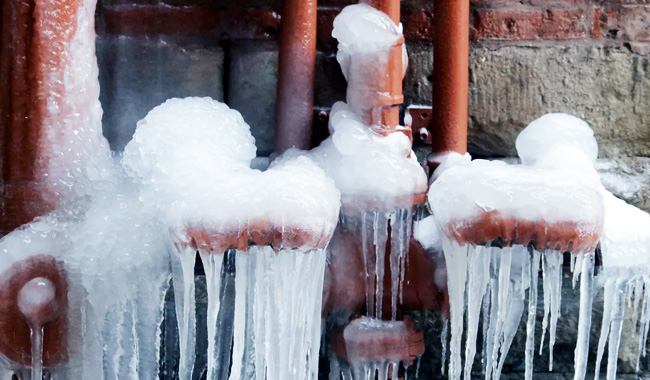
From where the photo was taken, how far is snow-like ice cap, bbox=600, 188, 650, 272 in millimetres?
1518

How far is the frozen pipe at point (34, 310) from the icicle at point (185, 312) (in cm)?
22

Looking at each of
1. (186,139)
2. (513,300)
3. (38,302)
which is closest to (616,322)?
(513,300)

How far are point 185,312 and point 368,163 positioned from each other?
1.49 feet

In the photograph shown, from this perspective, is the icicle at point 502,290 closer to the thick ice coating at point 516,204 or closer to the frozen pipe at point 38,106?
the thick ice coating at point 516,204

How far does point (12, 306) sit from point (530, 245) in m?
0.99

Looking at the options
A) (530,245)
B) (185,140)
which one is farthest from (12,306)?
(530,245)

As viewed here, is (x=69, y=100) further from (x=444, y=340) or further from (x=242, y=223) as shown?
(x=444, y=340)

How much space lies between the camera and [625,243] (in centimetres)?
152

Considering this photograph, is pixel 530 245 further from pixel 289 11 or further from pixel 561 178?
pixel 289 11

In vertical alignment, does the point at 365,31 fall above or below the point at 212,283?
above

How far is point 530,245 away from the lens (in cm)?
143

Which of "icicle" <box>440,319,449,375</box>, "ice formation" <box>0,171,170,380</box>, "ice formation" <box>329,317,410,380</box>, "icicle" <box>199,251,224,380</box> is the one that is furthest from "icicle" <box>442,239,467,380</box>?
"ice formation" <box>0,171,170,380</box>

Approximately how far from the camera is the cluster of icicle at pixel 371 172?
58.2 inches

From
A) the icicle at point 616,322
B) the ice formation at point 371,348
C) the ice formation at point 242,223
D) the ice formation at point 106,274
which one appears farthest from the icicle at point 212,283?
the icicle at point 616,322
